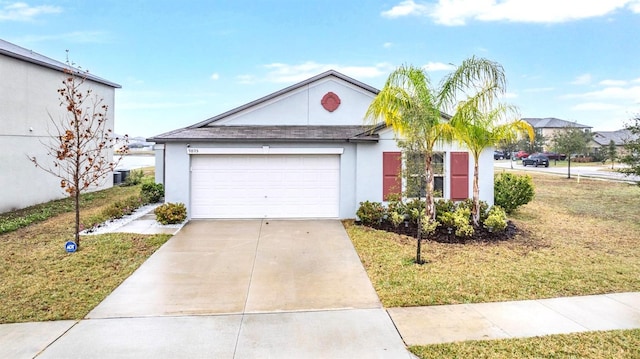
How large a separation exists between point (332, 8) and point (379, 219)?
35.1 ft

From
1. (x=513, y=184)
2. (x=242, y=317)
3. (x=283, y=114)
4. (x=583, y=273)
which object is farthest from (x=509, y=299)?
(x=283, y=114)

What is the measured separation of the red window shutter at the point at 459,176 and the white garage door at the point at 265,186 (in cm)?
400

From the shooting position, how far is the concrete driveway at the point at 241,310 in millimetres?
4672

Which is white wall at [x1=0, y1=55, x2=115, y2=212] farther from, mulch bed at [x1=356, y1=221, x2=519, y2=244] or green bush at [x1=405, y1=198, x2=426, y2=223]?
green bush at [x1=405, y1=198, x2=426, y2=223]

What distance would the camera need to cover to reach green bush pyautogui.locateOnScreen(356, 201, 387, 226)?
12133 mm

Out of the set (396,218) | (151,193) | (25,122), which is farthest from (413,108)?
(25,122)

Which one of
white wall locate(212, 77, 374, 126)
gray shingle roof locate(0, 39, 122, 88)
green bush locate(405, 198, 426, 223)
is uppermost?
gray shingle roof locate(0, 39, 122, 88)

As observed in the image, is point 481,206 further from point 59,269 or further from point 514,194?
point 59,269

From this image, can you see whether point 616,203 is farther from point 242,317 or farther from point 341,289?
point 242,317

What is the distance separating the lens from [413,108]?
9.52 metres

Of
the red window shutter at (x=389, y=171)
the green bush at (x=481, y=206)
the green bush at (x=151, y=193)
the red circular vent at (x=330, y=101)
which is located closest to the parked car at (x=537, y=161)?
the green bush at (x=481, y=206)

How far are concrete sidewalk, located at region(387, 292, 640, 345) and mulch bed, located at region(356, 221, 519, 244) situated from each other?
4141 mm

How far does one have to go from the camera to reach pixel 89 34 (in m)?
18.2

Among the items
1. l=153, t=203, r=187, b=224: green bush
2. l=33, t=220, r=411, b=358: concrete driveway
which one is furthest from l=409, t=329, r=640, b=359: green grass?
l=153, t=203, r=187, b=224: green bush
